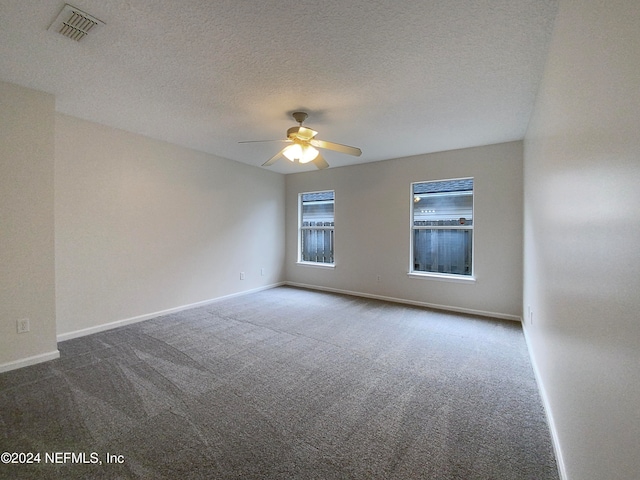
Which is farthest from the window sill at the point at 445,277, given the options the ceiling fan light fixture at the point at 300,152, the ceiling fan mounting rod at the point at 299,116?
the ceiling fan mounting rod at the point at 299,116

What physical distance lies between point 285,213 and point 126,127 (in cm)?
333

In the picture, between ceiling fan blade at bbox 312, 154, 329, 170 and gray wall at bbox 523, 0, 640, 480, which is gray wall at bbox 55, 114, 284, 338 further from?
gray wall at bbox 523, 0, 640, 480

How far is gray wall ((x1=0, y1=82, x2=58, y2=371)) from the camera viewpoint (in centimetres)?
239

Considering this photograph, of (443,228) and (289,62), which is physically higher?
(289,62)

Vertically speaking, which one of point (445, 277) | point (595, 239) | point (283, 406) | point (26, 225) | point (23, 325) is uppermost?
point (26, 225)

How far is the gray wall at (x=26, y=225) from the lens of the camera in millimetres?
2395

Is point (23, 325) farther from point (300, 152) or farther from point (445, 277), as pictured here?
point (445, 277)

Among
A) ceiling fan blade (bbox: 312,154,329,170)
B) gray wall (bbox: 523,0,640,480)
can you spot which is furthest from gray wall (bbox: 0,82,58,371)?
gray wall (bbox: 523,0,640,480)

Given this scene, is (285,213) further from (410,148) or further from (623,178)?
(623,178)

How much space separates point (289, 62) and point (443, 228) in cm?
347

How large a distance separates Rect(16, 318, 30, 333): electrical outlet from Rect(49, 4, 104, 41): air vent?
8.06ft

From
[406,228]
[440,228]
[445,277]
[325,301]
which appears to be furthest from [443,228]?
[325,301]

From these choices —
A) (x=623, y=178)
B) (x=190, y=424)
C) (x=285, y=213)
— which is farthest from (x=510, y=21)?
(x=285, y=213)

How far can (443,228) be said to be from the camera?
4.43 metres
